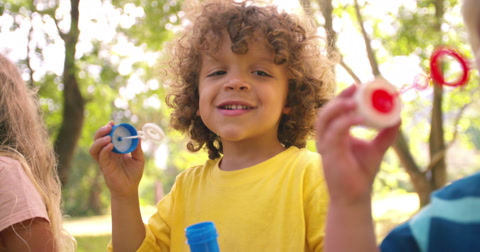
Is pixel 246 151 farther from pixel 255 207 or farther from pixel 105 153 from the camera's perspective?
pixel 105 153

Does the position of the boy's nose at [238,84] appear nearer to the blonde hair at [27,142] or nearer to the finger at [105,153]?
the finger at [105,153]

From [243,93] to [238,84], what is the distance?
0.14ft

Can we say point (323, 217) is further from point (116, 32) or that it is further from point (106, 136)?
point (116, 32)

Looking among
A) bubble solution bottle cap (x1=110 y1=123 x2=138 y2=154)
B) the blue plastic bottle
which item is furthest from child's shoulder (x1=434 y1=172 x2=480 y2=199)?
bubble solution bottle cap (x1=110 y1=123 x2=138 y2=154)

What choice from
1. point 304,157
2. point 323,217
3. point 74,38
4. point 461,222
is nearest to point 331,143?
point 461,222

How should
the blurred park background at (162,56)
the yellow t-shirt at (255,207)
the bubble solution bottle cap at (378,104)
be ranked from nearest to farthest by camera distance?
the bubble solution bottle cap at (378,104) < the yellow t-shirt at (255,207) < the blurred park background at (162,56)

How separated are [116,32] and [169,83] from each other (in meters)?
8.79

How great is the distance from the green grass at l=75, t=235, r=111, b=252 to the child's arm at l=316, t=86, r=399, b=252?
10.3 m

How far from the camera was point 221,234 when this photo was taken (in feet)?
5.74

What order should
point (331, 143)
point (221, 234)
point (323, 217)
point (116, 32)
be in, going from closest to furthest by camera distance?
1. point (331, 143)
2. point (323, 217)
3. point (221, 234)
4. point (116, 32)

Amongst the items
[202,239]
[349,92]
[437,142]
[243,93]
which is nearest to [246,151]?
[243,93]

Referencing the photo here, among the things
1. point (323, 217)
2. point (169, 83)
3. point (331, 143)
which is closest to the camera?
point (331, 143)

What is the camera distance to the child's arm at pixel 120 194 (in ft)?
6.32

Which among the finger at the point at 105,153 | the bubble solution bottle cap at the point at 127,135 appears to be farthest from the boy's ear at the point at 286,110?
the finger at the point at 105,153
